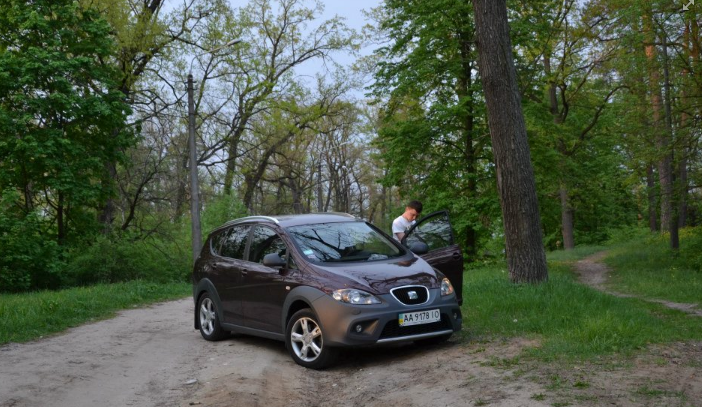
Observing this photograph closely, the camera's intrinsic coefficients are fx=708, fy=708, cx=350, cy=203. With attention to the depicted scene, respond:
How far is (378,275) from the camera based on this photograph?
7852 mm

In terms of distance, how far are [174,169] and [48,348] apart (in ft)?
90.1

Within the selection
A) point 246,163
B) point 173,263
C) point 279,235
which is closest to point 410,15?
point 173,263

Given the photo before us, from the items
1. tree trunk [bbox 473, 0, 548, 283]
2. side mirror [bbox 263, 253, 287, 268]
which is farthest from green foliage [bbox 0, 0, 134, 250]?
side mirror [bbox 263, 253, 287, 268]

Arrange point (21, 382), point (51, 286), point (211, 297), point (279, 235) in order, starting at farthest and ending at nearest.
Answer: point (51, 286)
point (211, 297)
point (279, 235)
point (21, 382)

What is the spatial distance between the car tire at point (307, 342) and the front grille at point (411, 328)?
642 millimetres

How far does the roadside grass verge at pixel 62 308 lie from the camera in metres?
10.7

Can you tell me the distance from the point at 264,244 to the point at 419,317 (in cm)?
Result: 247

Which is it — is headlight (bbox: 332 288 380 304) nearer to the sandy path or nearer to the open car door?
the sandy path

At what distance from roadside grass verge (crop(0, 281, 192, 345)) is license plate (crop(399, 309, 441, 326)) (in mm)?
5788

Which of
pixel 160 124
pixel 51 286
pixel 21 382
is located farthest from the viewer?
pixel 160 124

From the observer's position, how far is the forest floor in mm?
5621

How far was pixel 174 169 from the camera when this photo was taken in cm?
3619

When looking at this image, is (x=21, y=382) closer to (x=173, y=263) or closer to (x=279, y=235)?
(x=279, y=235)

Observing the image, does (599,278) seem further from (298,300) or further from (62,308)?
(298,300)
